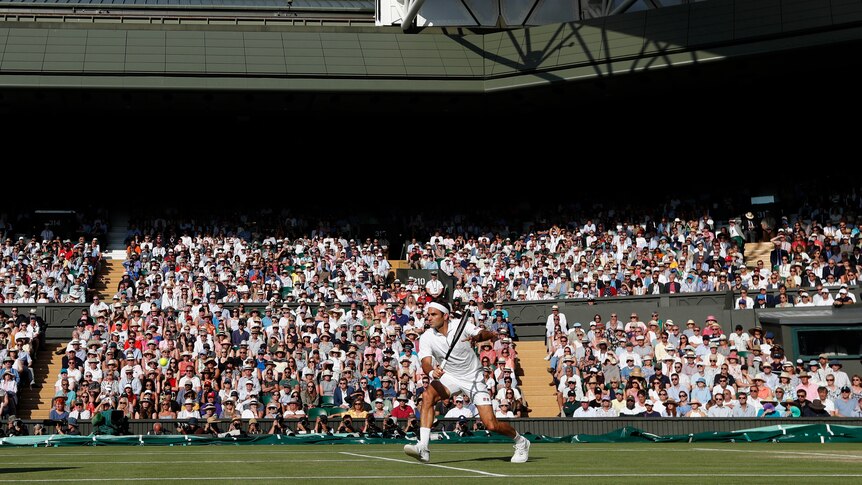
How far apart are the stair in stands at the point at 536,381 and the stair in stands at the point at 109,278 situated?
13463mm

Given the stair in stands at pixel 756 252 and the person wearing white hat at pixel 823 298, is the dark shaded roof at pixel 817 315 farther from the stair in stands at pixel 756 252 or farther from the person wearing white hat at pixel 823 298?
the stair in stands at pixel 756 252

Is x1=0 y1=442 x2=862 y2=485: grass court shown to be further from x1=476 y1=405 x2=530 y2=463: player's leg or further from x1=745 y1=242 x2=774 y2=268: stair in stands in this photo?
x1=745 y1=242 x2=774 y2=268: stair in stands

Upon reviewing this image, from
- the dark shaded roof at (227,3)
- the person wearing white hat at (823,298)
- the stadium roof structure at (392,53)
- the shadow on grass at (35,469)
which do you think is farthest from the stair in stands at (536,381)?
the dark shaded roof at (227,3)

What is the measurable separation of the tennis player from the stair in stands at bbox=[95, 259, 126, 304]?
2330 centimetres

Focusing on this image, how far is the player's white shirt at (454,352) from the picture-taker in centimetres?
1127

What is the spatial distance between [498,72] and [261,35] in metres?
8.60

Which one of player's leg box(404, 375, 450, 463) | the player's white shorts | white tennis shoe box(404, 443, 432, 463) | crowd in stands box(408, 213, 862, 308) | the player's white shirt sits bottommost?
white tennis shoe box(404, 443, 432, 463)

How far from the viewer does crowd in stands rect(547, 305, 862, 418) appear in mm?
→ 21266

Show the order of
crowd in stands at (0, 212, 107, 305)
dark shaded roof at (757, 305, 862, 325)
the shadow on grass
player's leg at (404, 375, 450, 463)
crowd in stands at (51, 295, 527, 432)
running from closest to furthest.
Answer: the shadow on grass → player's leg at (404, 375, 450, 463) → crowd in stands at (51, 295, 527, 432) → dark shaded roof at (757, 305, 862, 325) → crowd in stands at (0, 212, 107, 305)

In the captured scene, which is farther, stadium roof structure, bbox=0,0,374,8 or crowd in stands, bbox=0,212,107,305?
stadium roof structure, bbox=0,0,374,8

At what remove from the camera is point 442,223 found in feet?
131

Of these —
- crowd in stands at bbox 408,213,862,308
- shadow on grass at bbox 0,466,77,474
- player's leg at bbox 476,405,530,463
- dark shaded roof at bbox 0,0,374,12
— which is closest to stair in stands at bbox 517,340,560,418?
crowd in stands at bbox 408,213,862,308

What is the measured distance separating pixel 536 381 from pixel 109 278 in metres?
15.3

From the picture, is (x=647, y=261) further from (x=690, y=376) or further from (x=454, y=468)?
(x=454, y=468)
